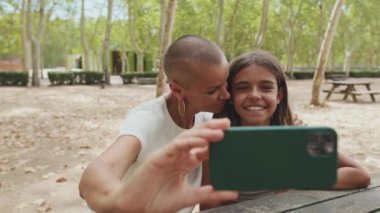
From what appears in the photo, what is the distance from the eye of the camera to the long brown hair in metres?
1.92

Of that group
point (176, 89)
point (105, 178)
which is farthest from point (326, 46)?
point (105, 178)

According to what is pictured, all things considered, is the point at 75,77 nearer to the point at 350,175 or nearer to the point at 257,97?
the point at 257,97

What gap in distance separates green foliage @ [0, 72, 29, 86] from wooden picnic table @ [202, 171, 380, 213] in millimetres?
26611

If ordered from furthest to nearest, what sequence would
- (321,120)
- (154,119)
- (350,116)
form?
(350,116) < (321,120) < (154,119)

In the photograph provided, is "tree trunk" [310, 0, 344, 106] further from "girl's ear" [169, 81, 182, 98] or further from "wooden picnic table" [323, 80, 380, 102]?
"girl's ear" [169, 81, 182, 98]

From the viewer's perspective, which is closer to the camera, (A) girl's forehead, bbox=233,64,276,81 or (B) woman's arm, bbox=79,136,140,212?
(B) woman's arm, bbox=79,136,140,212

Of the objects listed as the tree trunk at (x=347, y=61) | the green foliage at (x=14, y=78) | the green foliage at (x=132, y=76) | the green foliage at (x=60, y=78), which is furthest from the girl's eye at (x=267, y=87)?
the tree trunk at (x=347, y=61)

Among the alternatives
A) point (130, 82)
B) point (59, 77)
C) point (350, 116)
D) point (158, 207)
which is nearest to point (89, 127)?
point (350, 116)

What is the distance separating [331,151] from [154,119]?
871mm

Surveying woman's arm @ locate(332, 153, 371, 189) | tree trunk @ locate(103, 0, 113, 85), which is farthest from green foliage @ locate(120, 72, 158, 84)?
woman's arm @ locate(332, 153, 371, 189)

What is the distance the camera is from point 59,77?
27.9 m

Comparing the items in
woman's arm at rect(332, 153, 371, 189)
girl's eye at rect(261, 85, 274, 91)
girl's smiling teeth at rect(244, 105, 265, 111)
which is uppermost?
girl's eye at rect(261, 85, 274, 91)

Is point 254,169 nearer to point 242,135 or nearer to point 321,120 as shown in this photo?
point 242,135

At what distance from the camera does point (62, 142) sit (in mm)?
7652
